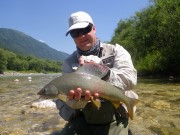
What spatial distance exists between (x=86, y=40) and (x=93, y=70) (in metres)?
0.72

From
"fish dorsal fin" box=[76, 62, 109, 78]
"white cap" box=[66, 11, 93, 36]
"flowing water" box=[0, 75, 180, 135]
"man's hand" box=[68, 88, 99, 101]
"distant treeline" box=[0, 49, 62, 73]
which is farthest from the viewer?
"distant treeline" box=[0, 49, 62, 73]

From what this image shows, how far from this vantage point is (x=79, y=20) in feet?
13.2

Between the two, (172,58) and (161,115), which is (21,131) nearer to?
(161,115)

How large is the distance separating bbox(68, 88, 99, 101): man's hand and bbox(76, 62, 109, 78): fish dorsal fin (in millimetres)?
241

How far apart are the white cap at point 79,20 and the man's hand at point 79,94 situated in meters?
1.02

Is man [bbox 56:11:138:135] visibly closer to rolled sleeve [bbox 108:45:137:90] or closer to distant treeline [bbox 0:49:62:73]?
rolled sleeve [bbox 108:45:137:90]

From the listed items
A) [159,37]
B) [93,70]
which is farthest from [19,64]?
[93,70]

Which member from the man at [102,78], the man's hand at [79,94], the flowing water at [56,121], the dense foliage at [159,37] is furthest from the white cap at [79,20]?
the dense foliage at [159,37]

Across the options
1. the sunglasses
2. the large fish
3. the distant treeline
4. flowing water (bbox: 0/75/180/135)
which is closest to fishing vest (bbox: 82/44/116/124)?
the sunglasses

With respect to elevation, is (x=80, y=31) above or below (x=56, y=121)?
above

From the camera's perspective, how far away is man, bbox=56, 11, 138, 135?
3863mm

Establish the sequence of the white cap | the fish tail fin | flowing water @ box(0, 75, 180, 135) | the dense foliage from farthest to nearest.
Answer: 1. the dense foliage
2. flowing water @ box(0, 75, 180, 135)
3. the white cap
4. the fish tail fin

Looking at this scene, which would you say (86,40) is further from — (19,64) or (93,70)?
(19,64)

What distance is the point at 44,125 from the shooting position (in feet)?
20.0
